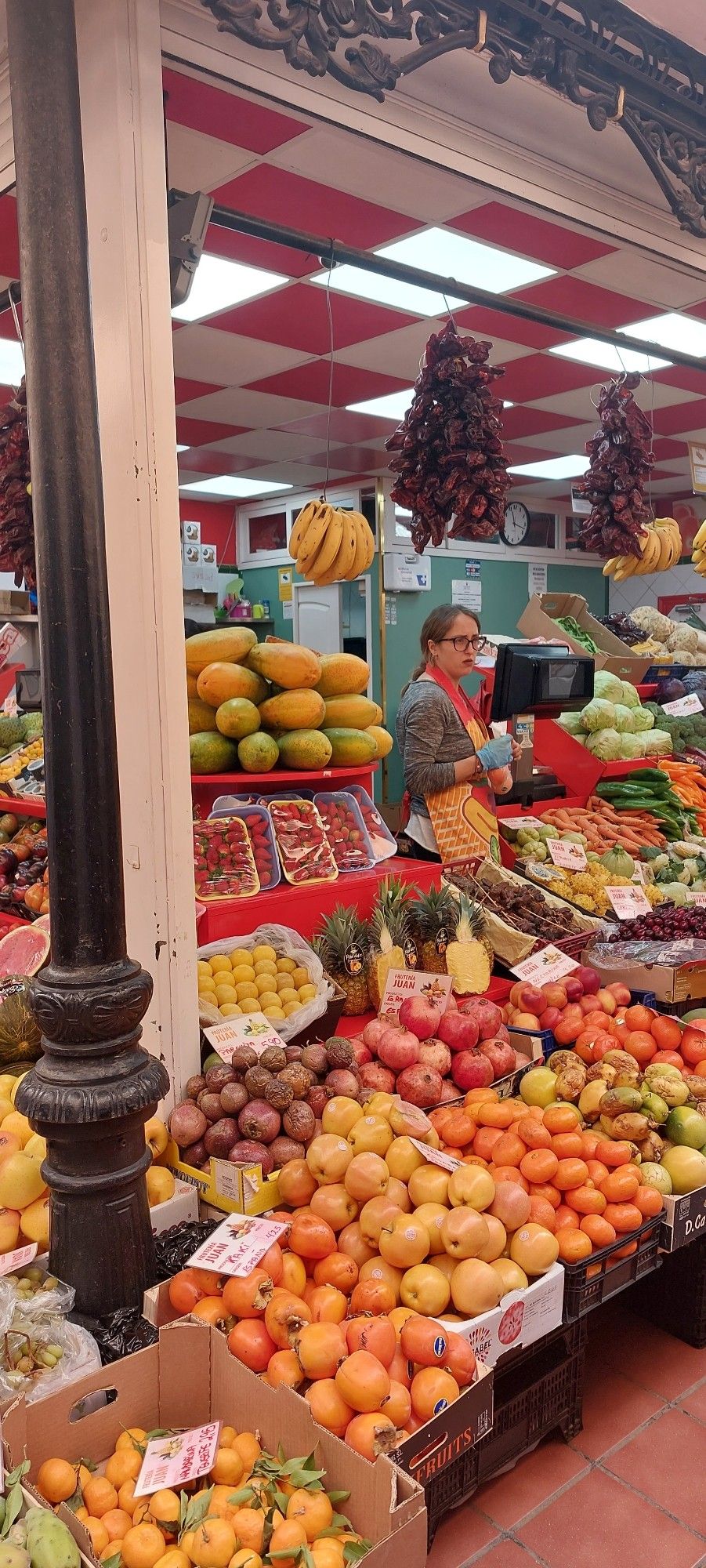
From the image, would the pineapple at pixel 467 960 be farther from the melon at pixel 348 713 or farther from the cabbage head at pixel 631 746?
the cabbage head at pixel 631 746

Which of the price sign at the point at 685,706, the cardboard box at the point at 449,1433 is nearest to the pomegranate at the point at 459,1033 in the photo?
the cardboard box at the point at 449,1433

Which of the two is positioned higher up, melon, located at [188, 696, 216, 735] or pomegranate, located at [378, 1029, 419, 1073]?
melon, located at [188, 696, 216, 735]

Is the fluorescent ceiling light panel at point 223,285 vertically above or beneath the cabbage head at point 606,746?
above

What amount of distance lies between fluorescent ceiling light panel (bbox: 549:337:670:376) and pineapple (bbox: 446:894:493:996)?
12.2 ft

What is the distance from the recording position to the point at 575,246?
4.41 meters

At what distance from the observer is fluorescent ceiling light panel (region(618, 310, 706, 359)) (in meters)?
5.57

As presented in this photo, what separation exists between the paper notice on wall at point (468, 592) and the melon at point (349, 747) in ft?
20.7

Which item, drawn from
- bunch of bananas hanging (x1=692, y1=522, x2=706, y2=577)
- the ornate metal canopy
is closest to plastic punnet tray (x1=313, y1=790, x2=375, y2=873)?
the ornate metal canopy

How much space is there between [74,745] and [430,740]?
247 centimetres

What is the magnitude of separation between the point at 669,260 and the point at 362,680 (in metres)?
2.11

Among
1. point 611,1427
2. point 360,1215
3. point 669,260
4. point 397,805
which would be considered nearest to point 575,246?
point 669,260

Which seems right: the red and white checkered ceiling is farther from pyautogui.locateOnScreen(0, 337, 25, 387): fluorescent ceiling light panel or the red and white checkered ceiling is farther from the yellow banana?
the yellow banana

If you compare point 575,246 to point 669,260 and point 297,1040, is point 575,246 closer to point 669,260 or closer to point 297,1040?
point 669,260

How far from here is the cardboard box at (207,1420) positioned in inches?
60.5
